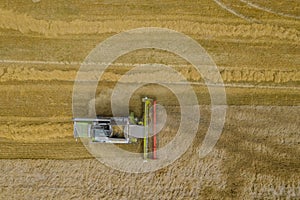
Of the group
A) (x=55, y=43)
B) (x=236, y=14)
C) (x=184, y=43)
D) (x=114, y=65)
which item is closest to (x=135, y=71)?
(x=114, y=65)

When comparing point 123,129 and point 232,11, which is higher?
point 232,11

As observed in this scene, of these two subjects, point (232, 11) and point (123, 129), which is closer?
point (123, 129)

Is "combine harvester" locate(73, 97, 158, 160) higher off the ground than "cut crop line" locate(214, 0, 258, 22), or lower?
lower

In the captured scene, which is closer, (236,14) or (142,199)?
(142,199)

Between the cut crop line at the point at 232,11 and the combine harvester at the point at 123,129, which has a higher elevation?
the cut crop line at the point at 232,11

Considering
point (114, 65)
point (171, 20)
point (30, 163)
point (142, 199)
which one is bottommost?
point (142, 199)

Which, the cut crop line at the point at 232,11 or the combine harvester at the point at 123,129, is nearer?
the combine harvester at the point at 123,129

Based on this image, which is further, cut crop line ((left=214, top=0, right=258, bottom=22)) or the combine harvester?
cut crop line ((left=214, top=0, right=258, bottom=22))

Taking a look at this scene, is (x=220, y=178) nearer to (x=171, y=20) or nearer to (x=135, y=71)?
(x=135, y=71)
